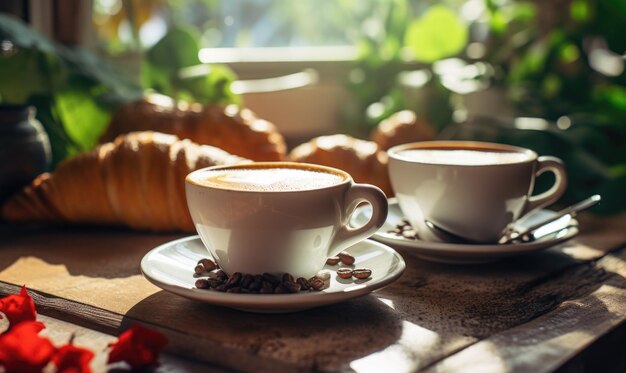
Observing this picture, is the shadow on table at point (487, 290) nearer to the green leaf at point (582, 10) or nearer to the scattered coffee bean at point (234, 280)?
the scattered coffee bean at point (234, 280)

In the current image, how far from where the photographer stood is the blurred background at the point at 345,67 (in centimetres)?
132

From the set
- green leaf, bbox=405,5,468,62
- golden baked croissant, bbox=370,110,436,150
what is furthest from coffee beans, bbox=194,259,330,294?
green leaf, bbox=405,5,468,62

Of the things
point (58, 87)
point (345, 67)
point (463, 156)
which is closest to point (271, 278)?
point (463, 156)

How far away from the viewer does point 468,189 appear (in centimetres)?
89

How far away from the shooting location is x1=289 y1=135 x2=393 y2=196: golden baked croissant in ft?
4.22

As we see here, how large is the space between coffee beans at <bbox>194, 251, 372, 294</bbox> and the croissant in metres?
0.31

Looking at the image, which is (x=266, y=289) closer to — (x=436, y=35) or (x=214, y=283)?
(x=214, y=283)

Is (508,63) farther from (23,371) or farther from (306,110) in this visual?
(23,371)

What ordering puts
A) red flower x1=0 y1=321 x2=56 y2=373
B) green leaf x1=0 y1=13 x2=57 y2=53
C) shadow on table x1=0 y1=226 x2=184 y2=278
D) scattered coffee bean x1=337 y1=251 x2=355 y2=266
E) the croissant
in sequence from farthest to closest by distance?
green leaf x1=0 y1=13 x2=57 y2=53, the croissant, shadow on table x1=0 y1=226 x2=184 y2=278, scattered coffee bean x1=337 y1=251 x2=355 y2=266, red flower x1=0 y1=321 x2=56 y2=373

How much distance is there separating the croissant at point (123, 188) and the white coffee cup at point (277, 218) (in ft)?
1.01

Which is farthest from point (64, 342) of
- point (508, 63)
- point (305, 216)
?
point (508, 63)

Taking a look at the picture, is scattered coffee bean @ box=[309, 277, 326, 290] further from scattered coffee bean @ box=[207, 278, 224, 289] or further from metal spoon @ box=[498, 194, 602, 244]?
metal spoon @ box=[498, 194, 602, 244]

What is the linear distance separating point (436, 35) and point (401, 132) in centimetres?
68

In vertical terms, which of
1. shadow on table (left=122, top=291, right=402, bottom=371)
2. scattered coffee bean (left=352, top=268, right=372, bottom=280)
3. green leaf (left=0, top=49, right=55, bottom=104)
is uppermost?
green leaf (left=0, top=49, right=55, bottom=104)
